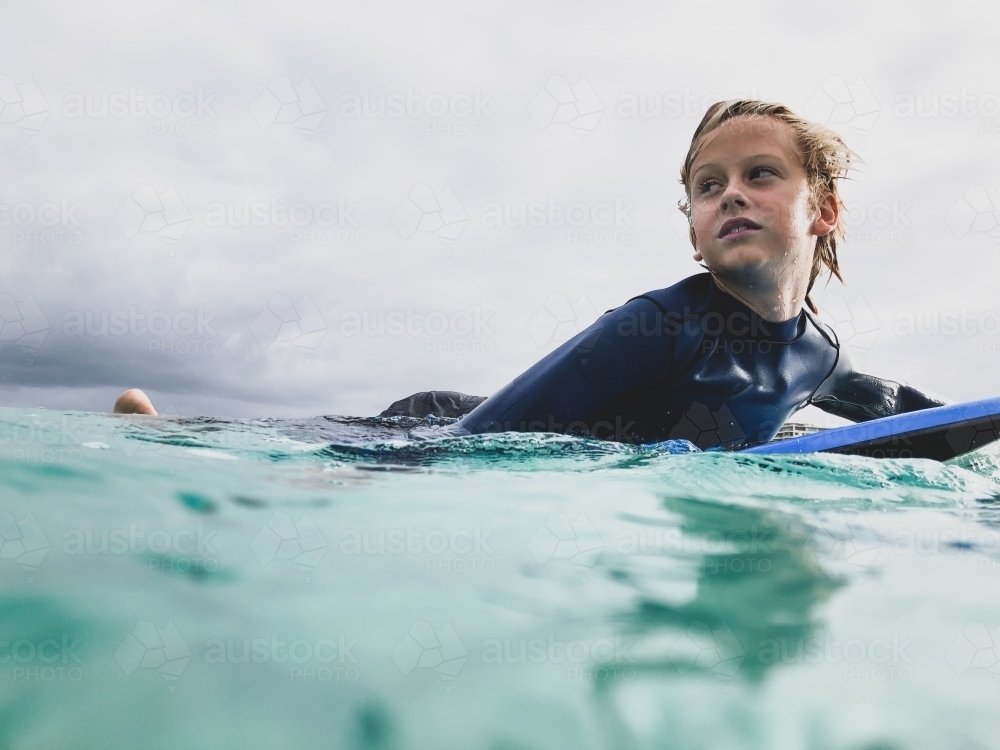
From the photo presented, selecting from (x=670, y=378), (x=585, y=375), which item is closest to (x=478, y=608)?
(x=585, y=375)

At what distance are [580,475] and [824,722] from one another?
1109mm

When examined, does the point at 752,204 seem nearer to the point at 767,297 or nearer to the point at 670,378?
the point at 767,297

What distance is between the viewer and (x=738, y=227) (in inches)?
108

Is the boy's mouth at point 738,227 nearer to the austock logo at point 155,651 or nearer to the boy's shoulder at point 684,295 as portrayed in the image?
the boy's shoulder at point 684,295

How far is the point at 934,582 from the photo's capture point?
1.38m

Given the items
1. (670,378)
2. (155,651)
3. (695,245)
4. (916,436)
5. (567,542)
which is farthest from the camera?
(695,245)

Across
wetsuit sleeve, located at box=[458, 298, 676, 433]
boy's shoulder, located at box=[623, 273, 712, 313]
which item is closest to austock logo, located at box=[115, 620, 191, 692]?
wetsuit sleeve, located at box=[458, 298, 676, 433]

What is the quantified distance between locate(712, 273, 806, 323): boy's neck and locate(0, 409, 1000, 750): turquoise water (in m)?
1.12

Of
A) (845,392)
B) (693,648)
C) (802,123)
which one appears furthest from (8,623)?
(845,392)

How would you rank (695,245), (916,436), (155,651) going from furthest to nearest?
(695,245)
(916,436)
(155,651)

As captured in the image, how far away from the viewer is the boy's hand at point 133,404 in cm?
414

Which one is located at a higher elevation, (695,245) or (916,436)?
(695,245)

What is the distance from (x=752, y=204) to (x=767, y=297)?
424 millimetres

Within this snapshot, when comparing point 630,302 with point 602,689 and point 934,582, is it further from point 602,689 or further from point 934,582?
point 602,689
